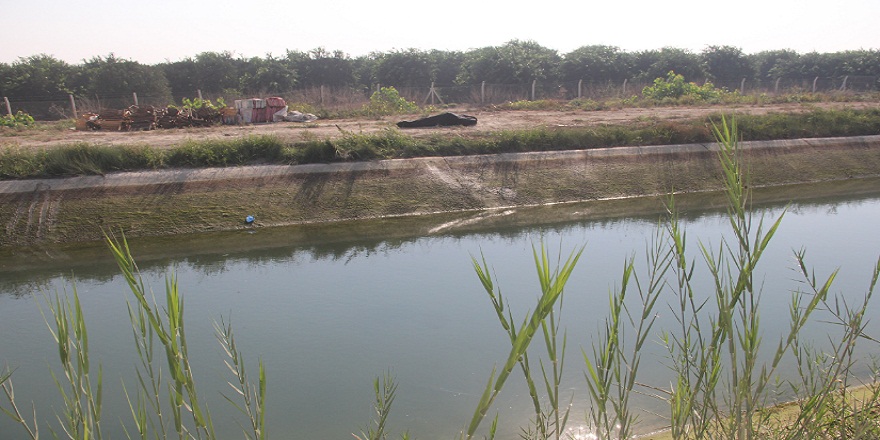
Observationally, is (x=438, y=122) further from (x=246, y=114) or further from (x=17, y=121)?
(x=17, y=121)

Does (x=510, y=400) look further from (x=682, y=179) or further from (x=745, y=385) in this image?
(x=682, y=179)

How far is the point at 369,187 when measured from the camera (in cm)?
1340

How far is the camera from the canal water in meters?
5.19

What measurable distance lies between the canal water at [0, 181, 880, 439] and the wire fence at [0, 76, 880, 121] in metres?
11.5

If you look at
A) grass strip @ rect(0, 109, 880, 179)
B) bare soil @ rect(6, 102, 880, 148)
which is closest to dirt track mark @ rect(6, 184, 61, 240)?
grass strip @ rect(0, 109, 880, 179)

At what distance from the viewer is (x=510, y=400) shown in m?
5.06

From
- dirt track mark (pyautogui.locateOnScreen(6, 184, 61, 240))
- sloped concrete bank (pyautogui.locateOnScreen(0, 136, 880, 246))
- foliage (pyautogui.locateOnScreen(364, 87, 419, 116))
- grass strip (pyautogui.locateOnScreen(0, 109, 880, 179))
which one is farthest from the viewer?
foliage (pyautogui.locateOnScreen(364, 87, 419, 116))

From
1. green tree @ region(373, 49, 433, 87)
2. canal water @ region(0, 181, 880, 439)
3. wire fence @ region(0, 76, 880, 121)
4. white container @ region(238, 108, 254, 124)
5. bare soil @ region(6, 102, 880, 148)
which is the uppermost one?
green tree @ region(373, 49, 433, 87)

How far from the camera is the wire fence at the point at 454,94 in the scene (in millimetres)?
22125

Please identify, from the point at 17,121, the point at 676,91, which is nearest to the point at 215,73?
the point at 17,121

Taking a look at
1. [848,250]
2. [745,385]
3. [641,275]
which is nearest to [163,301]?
[641,275]

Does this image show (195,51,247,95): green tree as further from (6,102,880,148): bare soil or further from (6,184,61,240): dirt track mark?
(6,184,61,240): dirt track mark

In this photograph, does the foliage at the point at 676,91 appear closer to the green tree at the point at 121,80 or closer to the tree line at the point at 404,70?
the tree line at the point at 404,70

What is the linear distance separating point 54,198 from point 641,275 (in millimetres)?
10448
